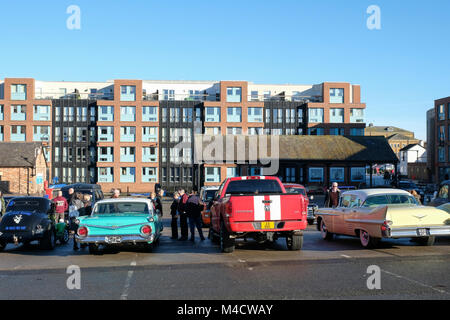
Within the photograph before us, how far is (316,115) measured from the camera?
233 feet

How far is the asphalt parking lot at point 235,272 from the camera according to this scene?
7838 millimetres

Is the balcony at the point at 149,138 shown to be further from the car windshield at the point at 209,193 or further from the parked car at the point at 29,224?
the parked car at the point at 29,224

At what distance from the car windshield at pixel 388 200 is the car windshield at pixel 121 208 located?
20.4ft

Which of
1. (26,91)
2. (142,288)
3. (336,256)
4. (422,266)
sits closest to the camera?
(142,288)

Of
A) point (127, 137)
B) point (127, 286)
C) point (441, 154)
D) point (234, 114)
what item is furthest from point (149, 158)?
point (127, 286)

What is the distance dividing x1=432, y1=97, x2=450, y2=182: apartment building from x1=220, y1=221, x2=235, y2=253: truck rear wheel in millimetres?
67151

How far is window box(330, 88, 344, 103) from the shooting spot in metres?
71.8

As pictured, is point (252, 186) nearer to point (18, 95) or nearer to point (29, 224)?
point (29, 224)

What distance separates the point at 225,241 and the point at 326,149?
39617 millimetres
